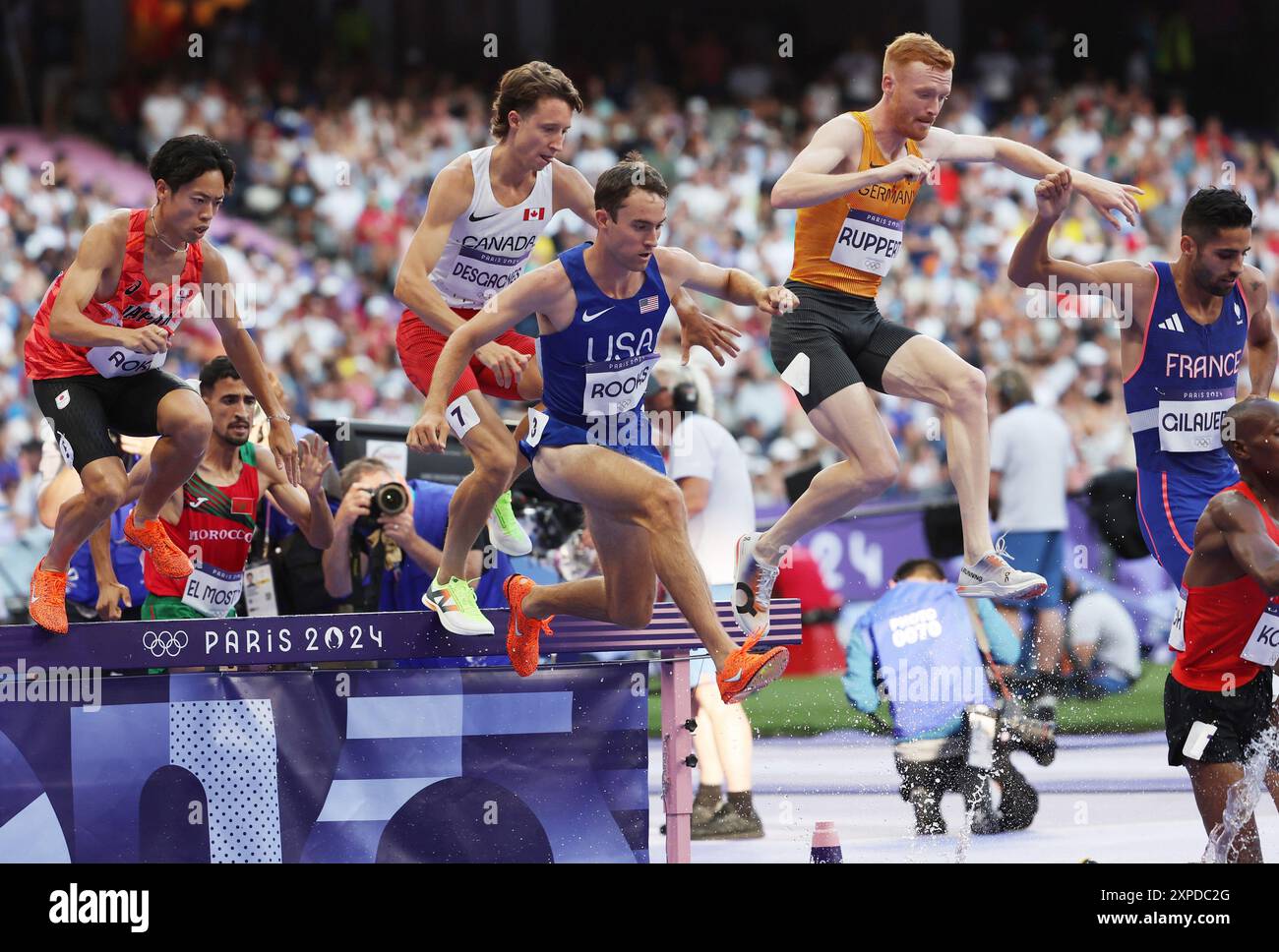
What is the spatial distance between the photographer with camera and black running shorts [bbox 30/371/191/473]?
1.05 m

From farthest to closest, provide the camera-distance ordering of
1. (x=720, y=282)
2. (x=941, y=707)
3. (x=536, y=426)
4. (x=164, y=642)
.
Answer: (x=941, y=707), (x=164, y=642), (x=720, y=282), (x=536, y=426)

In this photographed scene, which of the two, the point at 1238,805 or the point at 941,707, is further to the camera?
the point at 941,707

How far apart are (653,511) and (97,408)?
246 centimetres

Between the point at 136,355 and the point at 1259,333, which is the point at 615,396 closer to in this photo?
the point at 136,355

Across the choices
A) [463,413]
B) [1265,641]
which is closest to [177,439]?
[463,413]

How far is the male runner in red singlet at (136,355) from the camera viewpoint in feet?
21.4

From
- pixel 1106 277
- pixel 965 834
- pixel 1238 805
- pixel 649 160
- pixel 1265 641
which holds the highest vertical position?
pixel 649 160

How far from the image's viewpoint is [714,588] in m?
7.35

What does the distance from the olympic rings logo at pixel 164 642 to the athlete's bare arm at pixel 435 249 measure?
1.61 meters

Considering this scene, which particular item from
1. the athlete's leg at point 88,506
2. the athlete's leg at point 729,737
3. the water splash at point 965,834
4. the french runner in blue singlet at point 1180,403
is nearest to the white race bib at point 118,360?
the athlete's leg at point 88,506

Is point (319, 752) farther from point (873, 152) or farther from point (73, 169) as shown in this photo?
point (73, 169)

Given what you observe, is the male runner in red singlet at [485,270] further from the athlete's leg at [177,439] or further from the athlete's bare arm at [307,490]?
the athlete's leg at [177,439]

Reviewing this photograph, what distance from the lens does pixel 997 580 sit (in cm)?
649

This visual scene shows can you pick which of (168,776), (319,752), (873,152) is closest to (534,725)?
(319,752)
